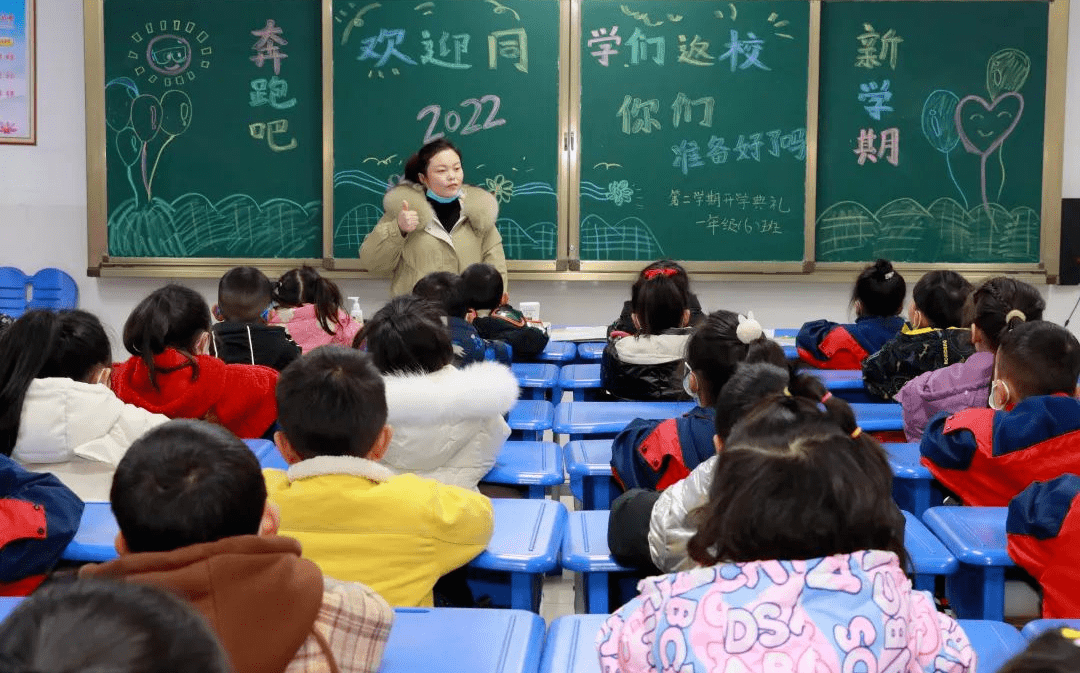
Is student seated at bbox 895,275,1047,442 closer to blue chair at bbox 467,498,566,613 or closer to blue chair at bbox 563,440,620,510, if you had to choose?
blue chair at bbox 563,440,620,510

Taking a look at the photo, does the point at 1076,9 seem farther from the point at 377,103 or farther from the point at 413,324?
the point at 413,324

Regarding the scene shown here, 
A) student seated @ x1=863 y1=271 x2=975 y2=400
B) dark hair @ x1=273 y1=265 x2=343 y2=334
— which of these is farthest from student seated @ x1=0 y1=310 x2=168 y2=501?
student seated @ x1=863 y1=271 x2=975 y2=400

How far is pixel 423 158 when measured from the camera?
544 cm

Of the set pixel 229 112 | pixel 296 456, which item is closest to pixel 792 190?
pixel 229 112

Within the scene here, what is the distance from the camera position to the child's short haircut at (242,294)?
4.05m

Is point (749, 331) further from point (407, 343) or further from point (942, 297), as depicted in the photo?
point (942, 297)

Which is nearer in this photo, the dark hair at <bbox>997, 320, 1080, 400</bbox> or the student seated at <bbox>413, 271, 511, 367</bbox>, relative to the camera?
the dark hair at <bbox>997, 320, 1080, 400</bbox>

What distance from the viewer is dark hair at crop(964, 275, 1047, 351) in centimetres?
322

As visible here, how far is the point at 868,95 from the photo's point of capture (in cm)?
615

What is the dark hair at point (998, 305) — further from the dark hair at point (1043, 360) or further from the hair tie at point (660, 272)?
the hair tie at point (660, 272)

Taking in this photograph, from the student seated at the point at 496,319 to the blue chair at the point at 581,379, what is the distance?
14.2 inches

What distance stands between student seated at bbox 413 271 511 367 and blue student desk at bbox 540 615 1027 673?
186 centimetres

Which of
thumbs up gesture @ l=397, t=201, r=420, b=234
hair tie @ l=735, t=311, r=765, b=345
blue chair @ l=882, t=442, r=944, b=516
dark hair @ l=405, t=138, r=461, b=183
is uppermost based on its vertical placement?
dark hair @ l=405, t=138, r=461, b=183

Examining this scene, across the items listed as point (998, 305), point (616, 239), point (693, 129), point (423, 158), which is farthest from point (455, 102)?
point (998, 305)
